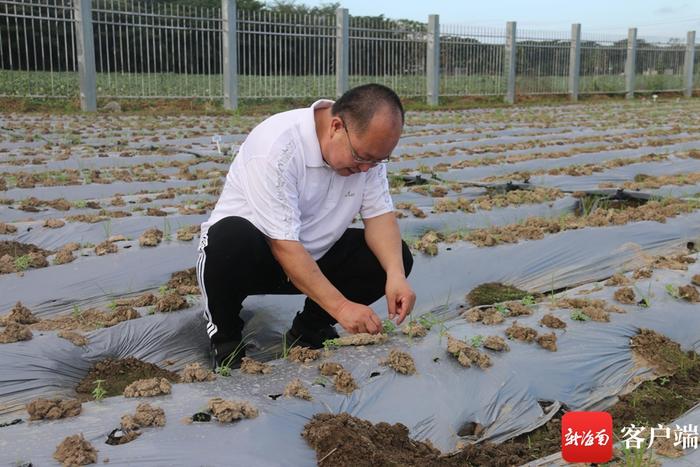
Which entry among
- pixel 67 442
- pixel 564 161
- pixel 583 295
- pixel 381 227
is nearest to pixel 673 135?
pixel 564 161

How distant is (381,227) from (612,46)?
794 inches

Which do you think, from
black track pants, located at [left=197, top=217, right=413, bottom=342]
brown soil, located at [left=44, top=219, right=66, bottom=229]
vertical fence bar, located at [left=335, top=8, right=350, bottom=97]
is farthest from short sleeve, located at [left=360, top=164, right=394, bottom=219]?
vertical fence bar, located at [left=335, top=8, right=350, bottom=97]

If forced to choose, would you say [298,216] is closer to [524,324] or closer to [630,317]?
[524,324]

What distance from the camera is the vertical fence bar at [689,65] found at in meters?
22.3

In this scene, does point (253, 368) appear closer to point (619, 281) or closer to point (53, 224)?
point (619, 281)

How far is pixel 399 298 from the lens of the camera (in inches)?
87.3

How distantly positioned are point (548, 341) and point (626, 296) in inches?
21.9

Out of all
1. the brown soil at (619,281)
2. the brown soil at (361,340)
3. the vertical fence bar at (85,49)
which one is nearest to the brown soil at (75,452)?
the brown soil at (361,340)

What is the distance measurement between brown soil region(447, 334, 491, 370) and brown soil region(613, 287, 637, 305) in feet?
2.61

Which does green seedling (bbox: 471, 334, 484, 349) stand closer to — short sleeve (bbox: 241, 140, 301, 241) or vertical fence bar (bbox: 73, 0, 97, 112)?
short sleeve (bbox: 241, 140, 301, 241)

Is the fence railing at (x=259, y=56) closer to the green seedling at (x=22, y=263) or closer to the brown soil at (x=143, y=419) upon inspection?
the green seedling at (x=22, y=263)

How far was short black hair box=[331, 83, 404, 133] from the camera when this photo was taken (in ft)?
6.43

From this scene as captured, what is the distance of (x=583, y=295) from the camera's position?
2773 mm

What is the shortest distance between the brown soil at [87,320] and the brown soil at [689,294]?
2012mm
